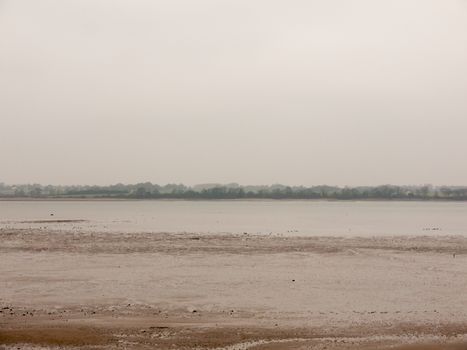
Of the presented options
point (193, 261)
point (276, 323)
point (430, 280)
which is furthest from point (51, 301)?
point (430, 280)

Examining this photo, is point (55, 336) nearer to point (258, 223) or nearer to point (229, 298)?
point (229, 298)

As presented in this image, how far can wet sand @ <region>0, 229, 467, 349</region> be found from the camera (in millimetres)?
12398

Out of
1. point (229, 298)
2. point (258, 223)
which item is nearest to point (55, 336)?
point (229, 298)

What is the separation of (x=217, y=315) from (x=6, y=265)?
14.1 meters

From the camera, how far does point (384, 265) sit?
27.2 m

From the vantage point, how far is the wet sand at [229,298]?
40.7 feet

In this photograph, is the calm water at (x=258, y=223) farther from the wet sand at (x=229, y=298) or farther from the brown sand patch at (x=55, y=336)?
the brown sand patch at (x=55, y=336)

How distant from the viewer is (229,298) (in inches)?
706

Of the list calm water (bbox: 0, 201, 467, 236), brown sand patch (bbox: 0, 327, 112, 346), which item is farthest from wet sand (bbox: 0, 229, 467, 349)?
calm water (bbox: 0, 201, 467, 236)

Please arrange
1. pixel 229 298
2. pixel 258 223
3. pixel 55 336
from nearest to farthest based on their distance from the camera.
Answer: pixel 55 336 < pixel 229 298 < pixel 258 223

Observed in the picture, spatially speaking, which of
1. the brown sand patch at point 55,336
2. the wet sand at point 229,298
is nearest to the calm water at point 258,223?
the wet sand at point 229,298

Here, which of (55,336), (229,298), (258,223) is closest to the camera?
(55,336)

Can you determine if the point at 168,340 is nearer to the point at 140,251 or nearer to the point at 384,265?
the point at 384,265

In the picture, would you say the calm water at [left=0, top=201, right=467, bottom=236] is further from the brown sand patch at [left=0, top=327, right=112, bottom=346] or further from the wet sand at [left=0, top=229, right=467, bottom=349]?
the brown sand patch at [left=0, top=327, right=112, bottom=346]
